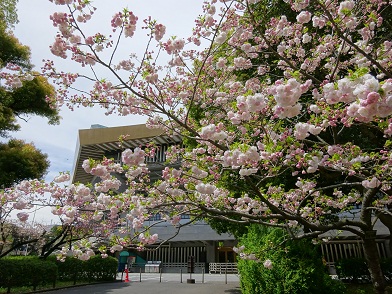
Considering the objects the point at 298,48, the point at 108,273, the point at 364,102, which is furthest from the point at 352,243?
the point at 364,102

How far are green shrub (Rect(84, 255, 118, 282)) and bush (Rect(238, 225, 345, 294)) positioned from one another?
12.5 metres

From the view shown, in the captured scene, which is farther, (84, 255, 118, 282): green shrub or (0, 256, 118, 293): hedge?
(84, 255, 118, 282): green shrub

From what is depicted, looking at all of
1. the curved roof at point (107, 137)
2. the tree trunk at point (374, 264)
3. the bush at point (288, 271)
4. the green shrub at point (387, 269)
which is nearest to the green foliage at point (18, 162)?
the bush at point (288, 271)

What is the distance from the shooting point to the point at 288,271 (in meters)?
6.66

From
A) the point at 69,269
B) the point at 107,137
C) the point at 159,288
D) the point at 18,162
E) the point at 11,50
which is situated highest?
the point at 107,137

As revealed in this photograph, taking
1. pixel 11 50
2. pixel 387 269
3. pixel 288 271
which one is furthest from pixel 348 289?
pixel 11 50

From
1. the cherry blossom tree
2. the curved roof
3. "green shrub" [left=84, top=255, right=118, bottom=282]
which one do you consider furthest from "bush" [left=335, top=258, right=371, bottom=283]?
the curved roof

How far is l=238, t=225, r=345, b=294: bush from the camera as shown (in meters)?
6.45

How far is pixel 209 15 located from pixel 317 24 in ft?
7.35

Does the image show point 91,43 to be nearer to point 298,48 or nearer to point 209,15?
point 209,15

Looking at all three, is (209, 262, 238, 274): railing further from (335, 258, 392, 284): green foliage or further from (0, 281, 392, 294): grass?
(0, 281, 392, 294): grass

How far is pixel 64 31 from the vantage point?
4031 millimetres

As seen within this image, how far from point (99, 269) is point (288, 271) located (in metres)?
14.1

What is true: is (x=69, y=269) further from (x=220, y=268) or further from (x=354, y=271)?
(x=354, y=271)
